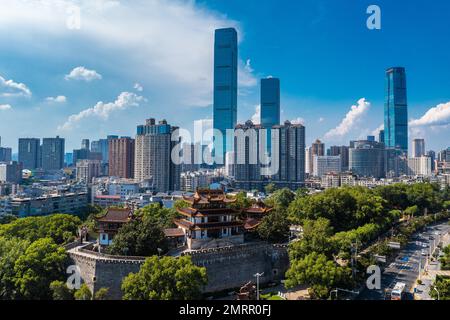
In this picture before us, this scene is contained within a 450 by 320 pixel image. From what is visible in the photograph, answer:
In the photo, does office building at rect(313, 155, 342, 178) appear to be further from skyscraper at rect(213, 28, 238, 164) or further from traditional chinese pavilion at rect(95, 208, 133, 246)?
traditional chinese pavilion at rect(95, 208, 133, 246)

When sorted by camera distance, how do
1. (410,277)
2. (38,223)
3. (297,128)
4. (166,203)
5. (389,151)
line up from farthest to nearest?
(389,151) → (297,128) → (166,203) → (38,223) → (410,277)

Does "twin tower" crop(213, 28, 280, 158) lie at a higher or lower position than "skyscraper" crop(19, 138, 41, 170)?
higher

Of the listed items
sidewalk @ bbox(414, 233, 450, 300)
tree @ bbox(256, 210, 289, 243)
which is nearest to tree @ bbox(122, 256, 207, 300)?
tree @ bbox(256, 210, 289, 243)

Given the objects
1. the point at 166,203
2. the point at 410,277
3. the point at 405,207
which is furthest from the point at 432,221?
→ the point at 166,203

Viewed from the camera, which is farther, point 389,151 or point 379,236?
point 389,151

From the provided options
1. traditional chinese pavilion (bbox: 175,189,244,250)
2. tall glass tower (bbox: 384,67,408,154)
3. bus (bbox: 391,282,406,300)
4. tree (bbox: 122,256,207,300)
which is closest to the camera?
tree (bbox: 122,256,207,300)
